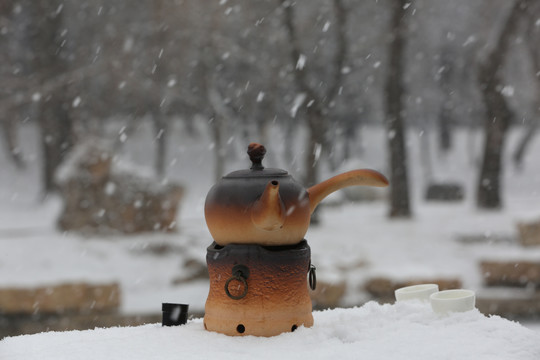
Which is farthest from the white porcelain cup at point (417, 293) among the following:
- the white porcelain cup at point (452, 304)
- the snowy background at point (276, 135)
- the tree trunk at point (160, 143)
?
the tree trunk at point (160, 143)

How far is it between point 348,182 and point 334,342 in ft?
2.22

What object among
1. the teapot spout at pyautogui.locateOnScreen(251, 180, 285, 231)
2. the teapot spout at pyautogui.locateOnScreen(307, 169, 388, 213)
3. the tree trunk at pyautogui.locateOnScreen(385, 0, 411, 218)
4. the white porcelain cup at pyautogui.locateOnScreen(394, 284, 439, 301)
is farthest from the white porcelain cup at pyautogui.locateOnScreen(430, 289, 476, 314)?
the tree trunk at pyautogui.locateOnScreen(385, 0, 411, 218)

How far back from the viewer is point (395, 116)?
42.0 ft

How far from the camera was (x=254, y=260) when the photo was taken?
2.58 metres

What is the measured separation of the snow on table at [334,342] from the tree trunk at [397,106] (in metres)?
10.3

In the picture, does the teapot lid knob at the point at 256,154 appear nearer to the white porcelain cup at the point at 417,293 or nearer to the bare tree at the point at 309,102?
the white porcelain cup at the point at 417,293

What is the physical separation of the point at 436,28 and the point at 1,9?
14085mm

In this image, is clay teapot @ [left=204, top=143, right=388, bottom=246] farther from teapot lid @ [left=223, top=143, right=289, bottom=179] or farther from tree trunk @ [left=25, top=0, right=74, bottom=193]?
tree trunk @ [left=25, top=0, right=74, bottom=193]

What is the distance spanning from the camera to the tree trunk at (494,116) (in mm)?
12070

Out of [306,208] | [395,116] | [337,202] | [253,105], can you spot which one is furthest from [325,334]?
[253,105]

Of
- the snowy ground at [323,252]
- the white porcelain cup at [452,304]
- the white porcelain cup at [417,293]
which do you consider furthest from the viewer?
the snowy ground at [323,252]

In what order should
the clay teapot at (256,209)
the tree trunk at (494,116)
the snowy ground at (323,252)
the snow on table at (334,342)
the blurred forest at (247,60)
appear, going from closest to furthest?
1. the snow on table at (334,342)
2. the clay teapot at (256,209)
3. the snowy ground at (323,252)
4. the tree trunk at (494,116)
5. the blurred forest at (247,60)

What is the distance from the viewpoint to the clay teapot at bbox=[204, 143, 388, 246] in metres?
2.52

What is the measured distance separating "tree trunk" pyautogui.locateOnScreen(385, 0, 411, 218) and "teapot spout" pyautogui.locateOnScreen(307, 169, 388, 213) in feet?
33.7
